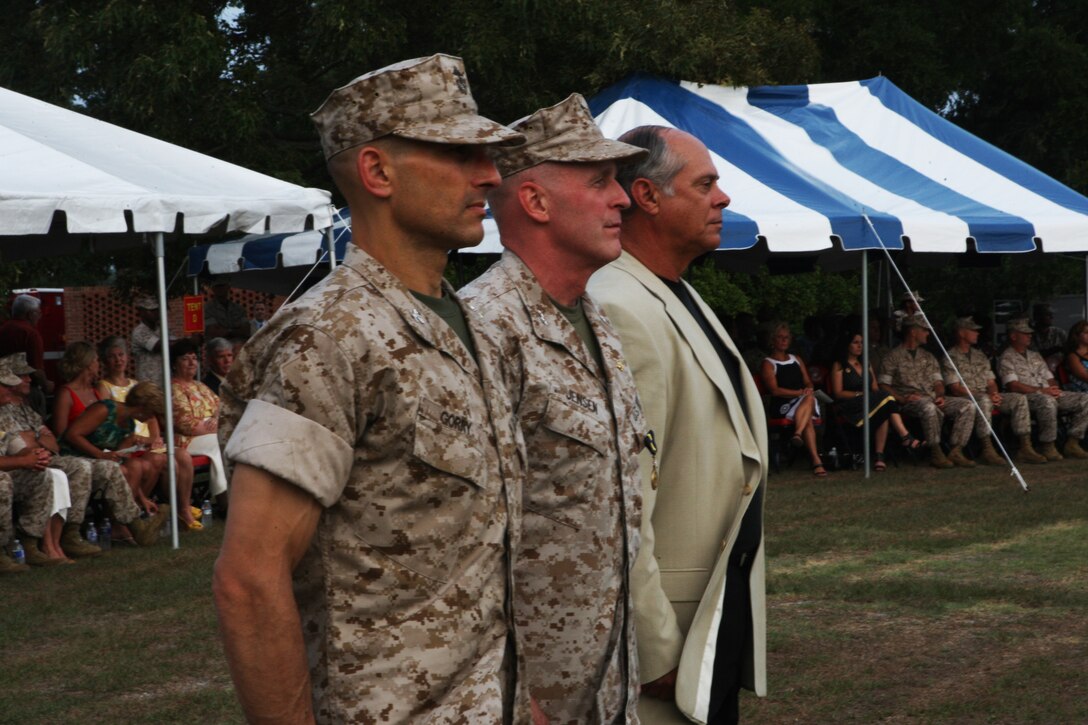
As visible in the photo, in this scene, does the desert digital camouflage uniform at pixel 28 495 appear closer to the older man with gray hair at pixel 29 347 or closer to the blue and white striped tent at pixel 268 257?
the older man with gray hair at pixel 29 347

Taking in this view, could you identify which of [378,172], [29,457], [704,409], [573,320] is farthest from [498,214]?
[29,457]

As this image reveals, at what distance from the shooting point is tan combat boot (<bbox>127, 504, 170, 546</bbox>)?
30.4 ft

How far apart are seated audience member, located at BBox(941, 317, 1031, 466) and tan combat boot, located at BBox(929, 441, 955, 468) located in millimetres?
370

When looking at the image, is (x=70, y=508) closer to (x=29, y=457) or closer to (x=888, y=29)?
(x=29, y=457)

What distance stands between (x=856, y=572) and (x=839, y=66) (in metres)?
17.7

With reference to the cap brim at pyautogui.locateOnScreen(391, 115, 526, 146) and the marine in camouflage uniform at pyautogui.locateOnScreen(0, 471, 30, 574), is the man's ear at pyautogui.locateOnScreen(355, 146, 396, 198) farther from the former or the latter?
the marine in camouflage uniform at pyautogui.locateOnScreen(0, 471, 30, 574)

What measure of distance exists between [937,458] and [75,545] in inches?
289

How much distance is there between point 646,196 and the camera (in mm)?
3207

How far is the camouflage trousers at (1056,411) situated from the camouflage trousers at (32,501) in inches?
348

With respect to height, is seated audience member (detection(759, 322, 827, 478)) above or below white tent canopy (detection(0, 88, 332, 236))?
below

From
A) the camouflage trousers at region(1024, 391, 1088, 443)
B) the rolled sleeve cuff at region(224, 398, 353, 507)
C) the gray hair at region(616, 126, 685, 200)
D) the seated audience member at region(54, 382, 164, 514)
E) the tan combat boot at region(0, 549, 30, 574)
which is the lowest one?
the tan combat boot at region(0, 549, 30, 574)

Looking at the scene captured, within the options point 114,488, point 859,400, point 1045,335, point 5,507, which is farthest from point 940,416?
point 5,507

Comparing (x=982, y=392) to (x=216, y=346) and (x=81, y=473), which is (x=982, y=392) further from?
(x=81, y=473)

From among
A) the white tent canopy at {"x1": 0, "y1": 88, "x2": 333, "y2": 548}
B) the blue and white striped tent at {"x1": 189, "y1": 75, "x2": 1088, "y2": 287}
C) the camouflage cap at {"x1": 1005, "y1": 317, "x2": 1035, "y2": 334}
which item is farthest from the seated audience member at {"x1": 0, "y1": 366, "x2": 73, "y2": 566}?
the camouflage cap at {"x1": 1005, "y1": 317, "x2": 1035, "y2": 334}
